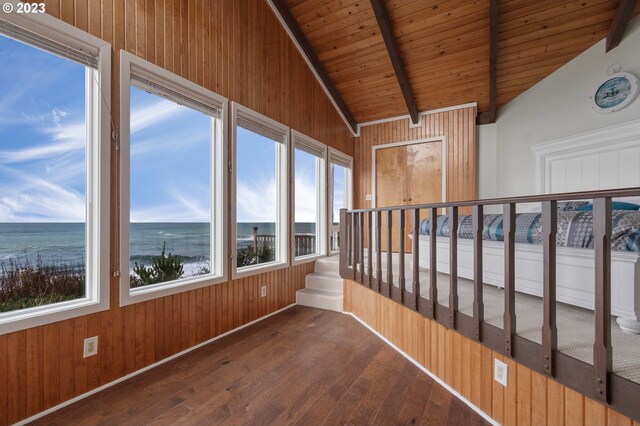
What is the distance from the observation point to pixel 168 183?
275 cm

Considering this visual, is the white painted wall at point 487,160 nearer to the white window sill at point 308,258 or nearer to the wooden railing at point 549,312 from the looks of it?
the white window sill at point 308,258

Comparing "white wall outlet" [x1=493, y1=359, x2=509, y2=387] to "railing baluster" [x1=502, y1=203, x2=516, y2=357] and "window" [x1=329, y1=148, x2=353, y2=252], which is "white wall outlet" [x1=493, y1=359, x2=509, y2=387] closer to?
"railing baluster" [x1=502, y1=203, x2=516, y2=357]

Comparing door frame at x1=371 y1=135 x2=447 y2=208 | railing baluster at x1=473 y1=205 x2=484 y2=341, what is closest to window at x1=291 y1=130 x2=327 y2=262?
door frame at x1=371 y1=135 x2=447 y2=208

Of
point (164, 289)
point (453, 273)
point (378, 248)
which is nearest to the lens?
point (453, 273)

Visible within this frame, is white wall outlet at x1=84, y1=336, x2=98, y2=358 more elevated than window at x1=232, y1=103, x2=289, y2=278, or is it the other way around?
window at x1=232, y1=103, x2=289, y2=278

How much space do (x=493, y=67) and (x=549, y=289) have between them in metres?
3.54

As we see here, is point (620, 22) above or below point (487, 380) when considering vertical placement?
above

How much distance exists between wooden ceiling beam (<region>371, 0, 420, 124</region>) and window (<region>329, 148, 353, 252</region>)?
1.33 m

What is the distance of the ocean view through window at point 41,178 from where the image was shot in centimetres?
172

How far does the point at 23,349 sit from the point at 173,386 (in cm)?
86

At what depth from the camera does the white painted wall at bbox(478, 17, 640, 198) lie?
3246 mm

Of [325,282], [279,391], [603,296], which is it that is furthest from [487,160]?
[279,391]

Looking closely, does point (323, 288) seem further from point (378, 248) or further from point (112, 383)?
point (112, 383)

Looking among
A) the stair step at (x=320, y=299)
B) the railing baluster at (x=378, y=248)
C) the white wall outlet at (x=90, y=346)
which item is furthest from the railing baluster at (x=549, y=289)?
the white wall outlet at (x=90, y=346)
